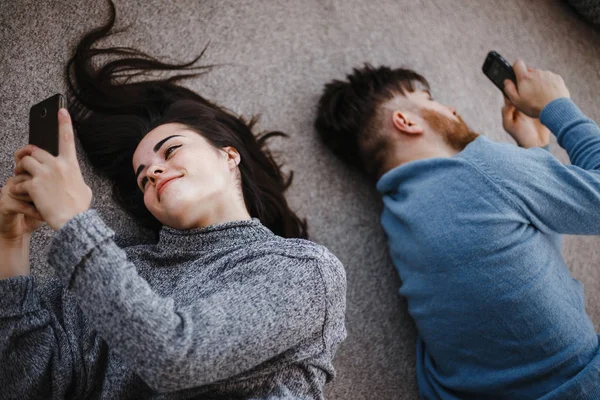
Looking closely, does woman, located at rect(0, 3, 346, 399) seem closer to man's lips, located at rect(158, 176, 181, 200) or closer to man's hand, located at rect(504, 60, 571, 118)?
man's lips, located at rect(158, 176, 181, 200)

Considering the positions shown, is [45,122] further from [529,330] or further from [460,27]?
[460,27]

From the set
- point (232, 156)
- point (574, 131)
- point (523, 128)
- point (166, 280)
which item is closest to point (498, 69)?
point (523, 128)

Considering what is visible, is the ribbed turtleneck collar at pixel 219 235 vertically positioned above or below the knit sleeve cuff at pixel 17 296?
above

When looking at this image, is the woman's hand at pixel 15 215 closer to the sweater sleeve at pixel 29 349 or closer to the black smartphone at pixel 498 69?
the sweater sleeve at pixel 29 349

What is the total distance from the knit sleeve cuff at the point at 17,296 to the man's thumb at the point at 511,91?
1.17 metres

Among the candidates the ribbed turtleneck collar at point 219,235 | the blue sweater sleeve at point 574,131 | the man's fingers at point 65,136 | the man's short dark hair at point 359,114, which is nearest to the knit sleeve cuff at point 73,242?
the man's fingers at point 65,136

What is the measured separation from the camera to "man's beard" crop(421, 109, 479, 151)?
1.34 meters

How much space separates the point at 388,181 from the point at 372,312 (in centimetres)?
33

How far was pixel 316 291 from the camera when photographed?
2.72 ft

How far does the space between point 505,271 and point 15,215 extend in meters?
0.90

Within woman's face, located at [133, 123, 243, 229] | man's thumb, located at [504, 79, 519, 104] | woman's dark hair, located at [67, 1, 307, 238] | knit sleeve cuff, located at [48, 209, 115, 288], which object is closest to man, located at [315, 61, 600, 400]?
man's thumb, located at [504, 79, 519, 104]

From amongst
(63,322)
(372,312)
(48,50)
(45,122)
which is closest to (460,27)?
(372,312)

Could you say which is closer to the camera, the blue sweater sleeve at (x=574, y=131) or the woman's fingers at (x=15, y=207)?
the woman's fingers at (x=15, y=207)

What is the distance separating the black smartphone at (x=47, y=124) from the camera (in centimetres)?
82
